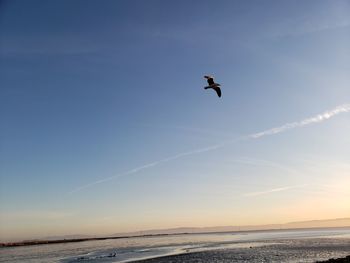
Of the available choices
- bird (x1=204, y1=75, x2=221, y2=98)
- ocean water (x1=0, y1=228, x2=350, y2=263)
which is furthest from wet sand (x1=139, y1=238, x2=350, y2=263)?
bird (x1=204, y1=75, x2=221, y2=98)

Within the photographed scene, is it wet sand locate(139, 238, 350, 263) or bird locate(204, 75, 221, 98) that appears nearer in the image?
bird locate(204, 75, 221, 98)

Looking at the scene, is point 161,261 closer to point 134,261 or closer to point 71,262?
point 134,261

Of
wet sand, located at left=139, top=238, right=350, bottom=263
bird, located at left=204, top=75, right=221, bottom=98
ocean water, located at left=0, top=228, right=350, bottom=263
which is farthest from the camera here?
ocean water, located at left=0, top=228, right=350, bottom=263

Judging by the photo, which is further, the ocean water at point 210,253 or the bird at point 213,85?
the ocean water at point 210,253

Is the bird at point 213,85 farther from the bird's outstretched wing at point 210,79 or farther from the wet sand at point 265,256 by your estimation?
the wet sand at point 265,256

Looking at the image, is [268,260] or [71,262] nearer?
[268,260]

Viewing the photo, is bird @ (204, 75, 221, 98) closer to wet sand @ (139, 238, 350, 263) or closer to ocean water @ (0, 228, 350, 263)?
wet sand @ (139, 238, 350, 263)

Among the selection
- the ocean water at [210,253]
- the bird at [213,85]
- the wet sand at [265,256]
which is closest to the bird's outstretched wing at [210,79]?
the bird at [213,85]

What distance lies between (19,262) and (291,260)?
37.4 meters

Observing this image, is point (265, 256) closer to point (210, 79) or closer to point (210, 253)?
point (210, 253)

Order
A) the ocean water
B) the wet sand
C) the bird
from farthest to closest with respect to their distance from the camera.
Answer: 1. the ocean water
2. the wet sand
3. the bird

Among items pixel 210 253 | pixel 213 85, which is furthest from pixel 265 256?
pixel 213 85

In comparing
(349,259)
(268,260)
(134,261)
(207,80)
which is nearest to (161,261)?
(134,261)

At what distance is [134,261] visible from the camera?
157 feet
